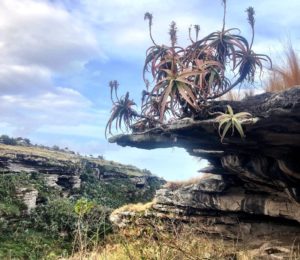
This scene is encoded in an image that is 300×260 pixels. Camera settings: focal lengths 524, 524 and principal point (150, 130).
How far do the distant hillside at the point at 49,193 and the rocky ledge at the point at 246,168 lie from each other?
1254 centimetres

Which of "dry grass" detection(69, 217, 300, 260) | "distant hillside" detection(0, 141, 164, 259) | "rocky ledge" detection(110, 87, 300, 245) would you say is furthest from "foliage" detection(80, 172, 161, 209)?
"dry grass" detection(69, 217, 300, 260)

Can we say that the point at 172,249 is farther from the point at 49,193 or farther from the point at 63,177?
the point at 63,177

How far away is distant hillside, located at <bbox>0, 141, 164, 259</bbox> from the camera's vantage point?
101 ft

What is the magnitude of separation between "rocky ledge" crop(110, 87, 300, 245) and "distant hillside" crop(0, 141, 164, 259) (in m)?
12.5

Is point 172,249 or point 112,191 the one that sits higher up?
point 112,191

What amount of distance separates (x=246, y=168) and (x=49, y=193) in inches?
1321

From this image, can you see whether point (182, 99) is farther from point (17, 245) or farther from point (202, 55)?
point (17, 245)

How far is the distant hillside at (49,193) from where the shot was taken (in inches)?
1208

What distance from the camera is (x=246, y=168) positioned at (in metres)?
10.0

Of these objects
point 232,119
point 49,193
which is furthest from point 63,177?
point 232,119

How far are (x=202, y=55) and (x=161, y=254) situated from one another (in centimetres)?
341

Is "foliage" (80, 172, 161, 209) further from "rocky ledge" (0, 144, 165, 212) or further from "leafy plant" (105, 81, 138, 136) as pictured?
"leafy plant" (105, 81, 138, 136)

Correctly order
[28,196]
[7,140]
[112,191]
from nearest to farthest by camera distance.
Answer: [28,196] → [112,191] → [7,140]

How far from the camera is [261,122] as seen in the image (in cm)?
760
